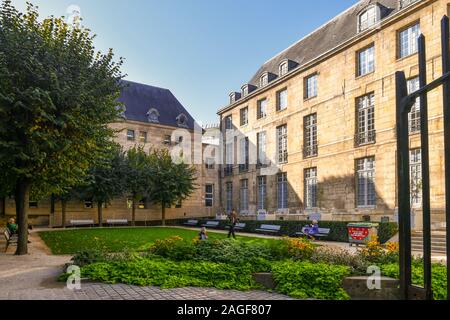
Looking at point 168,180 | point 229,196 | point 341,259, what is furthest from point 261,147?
point 341,259

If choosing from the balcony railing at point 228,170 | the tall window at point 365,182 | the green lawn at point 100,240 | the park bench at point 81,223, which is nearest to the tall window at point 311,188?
the tall window at point 365,182

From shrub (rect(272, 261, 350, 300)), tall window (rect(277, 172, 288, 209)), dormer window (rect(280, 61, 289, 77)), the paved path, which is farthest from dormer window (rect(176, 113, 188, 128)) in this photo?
shrub (rect(272, 261, 350, 300))

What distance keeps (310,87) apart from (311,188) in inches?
316

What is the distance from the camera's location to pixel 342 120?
26.3 m

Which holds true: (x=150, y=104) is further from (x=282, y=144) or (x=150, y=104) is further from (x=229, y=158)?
(x=282, y=144)

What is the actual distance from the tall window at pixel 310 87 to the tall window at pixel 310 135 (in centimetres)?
169

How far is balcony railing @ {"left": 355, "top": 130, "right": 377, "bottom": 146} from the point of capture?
23969 mm

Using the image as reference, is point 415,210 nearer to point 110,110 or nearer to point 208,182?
point 110,110

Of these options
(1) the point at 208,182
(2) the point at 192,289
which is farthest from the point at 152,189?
(2) the point at 192,289

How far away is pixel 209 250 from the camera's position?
9758 mm

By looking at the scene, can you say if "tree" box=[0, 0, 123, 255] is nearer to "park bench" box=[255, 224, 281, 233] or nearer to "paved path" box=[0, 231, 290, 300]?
"paved path" box=[0, 231, 290, 300]

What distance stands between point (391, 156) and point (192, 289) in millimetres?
18426

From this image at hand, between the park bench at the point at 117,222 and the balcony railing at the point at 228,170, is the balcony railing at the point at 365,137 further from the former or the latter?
the park bench at the point at 117,222
